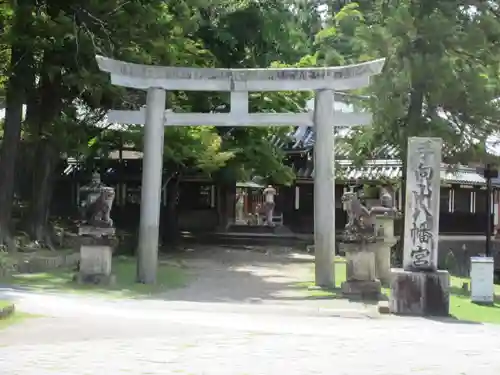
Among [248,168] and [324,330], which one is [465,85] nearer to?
[248,168]

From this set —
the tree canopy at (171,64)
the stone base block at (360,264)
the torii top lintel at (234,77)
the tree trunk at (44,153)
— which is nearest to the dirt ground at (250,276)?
the stone base block at (360,264)

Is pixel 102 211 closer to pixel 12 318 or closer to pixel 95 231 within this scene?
pixel 95 231

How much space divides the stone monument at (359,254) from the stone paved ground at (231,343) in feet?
11.0

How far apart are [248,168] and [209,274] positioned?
815 cm

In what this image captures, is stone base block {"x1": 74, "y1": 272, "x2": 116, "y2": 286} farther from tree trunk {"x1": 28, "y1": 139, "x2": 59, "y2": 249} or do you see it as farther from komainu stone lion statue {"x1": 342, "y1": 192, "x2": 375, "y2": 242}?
tree trunk {"x1": 28, "y1": 139, "x2": 59, "y2": 249}

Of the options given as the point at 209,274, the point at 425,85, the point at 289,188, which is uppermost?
the point at 425,85

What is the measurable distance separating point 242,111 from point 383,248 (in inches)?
206

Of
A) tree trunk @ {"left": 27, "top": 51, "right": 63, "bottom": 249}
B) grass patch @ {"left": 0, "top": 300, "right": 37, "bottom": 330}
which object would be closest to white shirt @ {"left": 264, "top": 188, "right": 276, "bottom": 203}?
tree trunk @ {"left": 27, "top": 51, "right": 63, "bottom": 249}

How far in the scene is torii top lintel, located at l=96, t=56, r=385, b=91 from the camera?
18250 millimetres

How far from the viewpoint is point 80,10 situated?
21344 millimetres

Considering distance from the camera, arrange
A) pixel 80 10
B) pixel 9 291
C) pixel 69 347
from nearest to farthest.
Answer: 1. pixel 69 347
2. pixel 9 291
3. pixel 80 10

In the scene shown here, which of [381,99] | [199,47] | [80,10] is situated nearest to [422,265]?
[381,99]

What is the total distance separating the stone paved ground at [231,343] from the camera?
8.00m

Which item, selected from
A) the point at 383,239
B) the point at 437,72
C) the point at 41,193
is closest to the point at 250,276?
the point at 383,239
